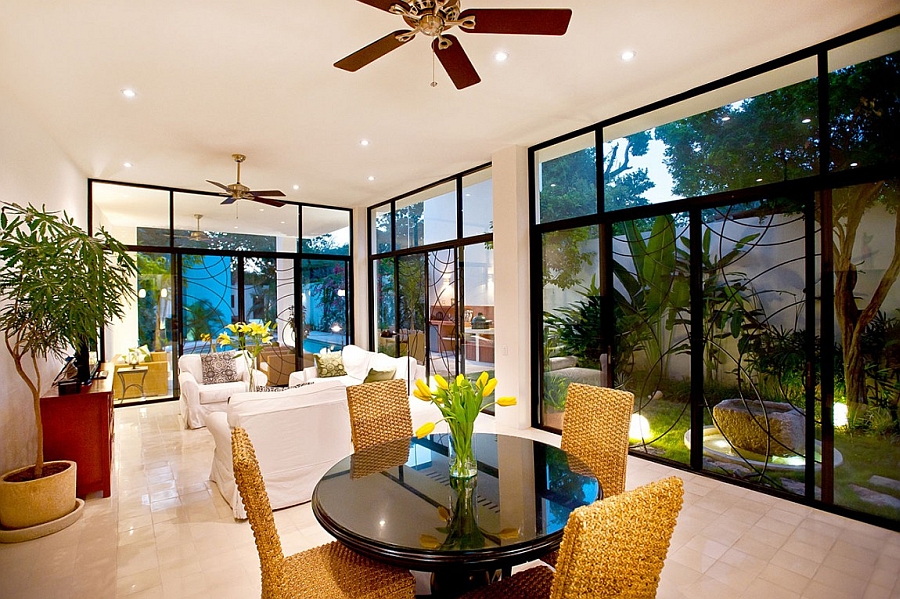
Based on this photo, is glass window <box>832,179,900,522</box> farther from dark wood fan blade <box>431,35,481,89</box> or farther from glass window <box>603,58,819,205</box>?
dark wood fan blade <box>431,35,481,89</box>

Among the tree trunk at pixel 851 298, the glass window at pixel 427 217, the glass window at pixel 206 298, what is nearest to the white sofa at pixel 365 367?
the glass window at pixel 206 298

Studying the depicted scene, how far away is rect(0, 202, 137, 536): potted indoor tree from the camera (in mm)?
2867

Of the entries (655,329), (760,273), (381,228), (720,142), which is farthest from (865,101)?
(381,228)

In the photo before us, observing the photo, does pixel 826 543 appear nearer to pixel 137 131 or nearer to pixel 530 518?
pixel 530 518

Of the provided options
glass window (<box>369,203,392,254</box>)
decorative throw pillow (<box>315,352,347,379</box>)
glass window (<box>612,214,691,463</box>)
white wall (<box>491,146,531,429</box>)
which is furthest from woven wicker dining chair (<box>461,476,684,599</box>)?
glass window (<box>369,203,392,254</box>)

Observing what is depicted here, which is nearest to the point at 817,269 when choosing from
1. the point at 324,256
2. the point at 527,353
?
the point at 527,353

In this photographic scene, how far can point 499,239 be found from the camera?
5.16 meters

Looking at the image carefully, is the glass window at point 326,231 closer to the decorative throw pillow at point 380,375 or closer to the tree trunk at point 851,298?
the decorative throw pillow at point 380,375

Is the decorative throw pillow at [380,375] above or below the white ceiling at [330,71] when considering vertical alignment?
below

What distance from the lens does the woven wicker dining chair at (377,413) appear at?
2645 mm

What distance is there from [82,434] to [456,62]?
12.1 feet

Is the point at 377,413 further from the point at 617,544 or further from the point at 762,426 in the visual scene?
the point at 762,426

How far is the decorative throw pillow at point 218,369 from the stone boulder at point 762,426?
5398 millimetres

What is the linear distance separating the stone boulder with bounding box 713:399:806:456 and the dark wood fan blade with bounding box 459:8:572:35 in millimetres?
2940
